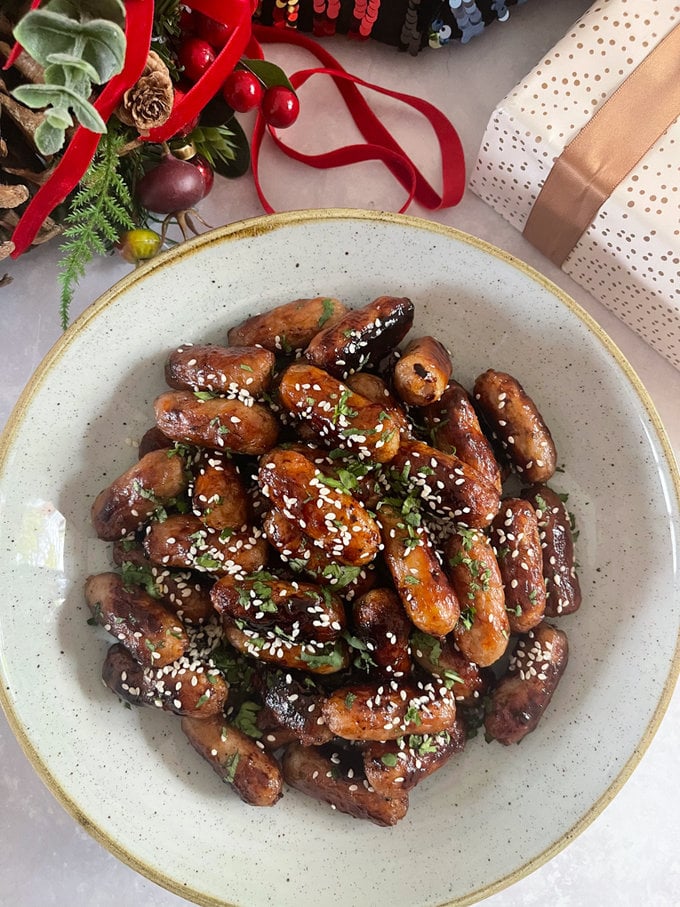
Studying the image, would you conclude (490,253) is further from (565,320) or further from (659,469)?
(659,469)

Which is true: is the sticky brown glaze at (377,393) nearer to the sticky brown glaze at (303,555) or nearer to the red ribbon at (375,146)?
the sticky brown glaze at (303,555)

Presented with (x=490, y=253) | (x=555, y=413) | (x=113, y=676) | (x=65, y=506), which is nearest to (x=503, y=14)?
(x=490, y=253)

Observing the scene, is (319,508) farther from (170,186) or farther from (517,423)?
(170,186)

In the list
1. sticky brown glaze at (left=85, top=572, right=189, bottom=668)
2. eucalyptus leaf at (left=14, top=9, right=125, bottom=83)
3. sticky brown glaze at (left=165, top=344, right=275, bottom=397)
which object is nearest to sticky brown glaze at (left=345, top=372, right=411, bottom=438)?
sticky brown glaze at (left=165, top=344, right=275, bottom=397)

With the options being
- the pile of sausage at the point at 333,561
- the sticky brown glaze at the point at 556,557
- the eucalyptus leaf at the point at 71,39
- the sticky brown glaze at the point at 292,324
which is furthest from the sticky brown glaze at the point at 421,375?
the eucalyptus leaf at the point at 71,39

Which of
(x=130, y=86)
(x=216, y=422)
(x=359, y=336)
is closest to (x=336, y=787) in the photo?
(x=216, y=422)

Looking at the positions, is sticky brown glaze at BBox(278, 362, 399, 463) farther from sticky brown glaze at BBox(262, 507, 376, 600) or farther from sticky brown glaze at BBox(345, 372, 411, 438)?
sticky brown glaze at BBox(262, 507, 376, 600)
